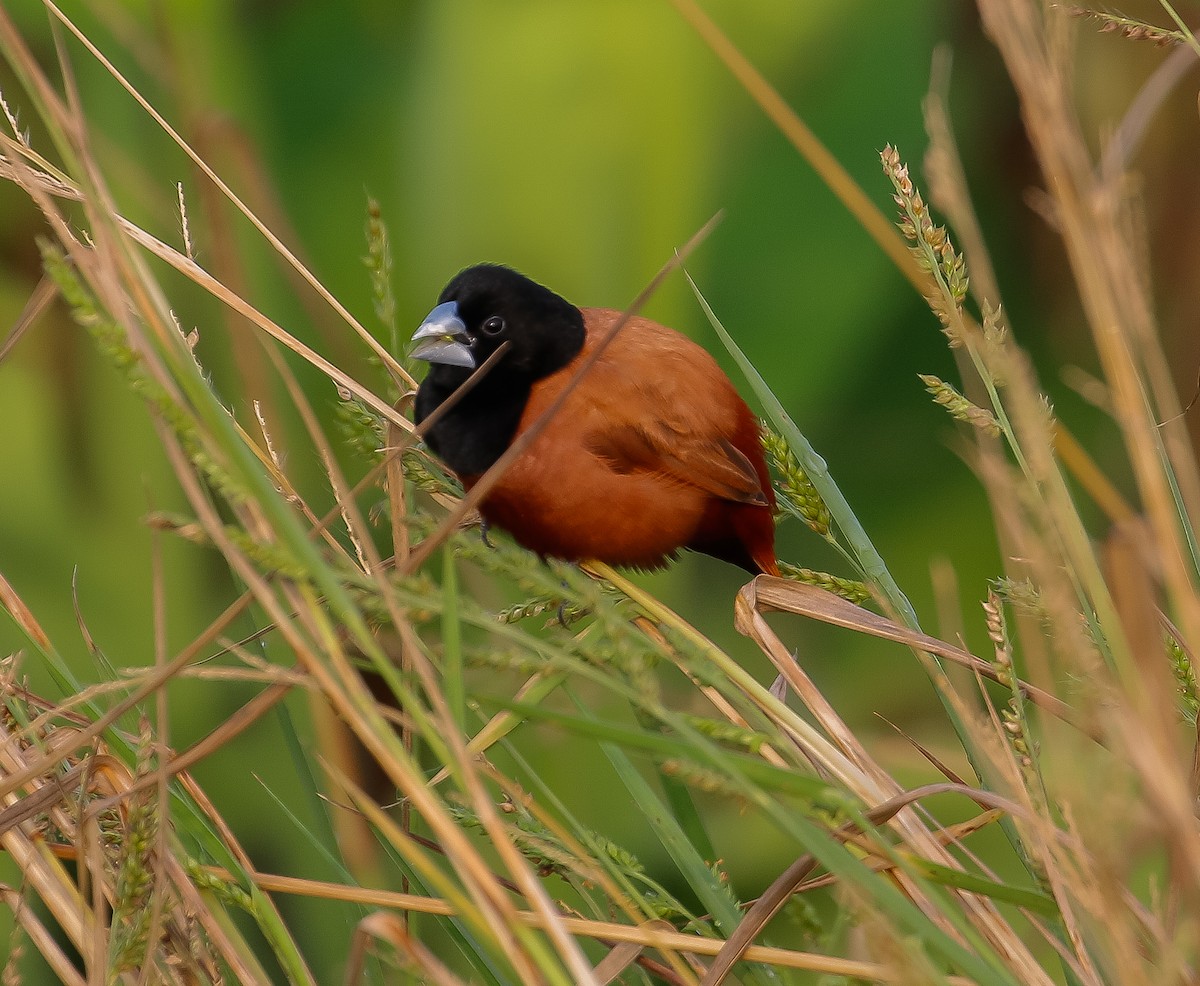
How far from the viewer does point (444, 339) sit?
5.87 feet

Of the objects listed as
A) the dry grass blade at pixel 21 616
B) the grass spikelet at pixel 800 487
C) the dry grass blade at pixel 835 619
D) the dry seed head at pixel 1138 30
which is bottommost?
the dry grass blade at pixel 835 619

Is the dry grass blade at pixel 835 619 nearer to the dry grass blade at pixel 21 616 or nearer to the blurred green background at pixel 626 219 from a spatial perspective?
the dry grass blade at pixel 21 616

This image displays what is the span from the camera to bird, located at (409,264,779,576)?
169cm

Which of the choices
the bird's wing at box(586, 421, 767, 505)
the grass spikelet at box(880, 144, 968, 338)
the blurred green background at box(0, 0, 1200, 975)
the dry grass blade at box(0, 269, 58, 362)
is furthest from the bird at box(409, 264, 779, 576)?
the grass spikelet at box(880, 144, 968, 338)

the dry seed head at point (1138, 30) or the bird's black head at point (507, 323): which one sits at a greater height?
the dry seed head at point (1138, 30)

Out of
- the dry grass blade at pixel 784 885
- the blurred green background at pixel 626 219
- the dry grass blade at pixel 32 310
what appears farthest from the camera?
the blurred green background at pixel 626 219

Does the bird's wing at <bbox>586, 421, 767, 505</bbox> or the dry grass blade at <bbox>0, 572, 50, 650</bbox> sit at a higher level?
the dry grass blade at <bbox>0, 572, 50, 650</bbox>

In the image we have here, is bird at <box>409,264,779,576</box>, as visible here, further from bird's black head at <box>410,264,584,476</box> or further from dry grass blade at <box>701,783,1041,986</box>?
dry grass blade at <box>701,783,1041,986</box>

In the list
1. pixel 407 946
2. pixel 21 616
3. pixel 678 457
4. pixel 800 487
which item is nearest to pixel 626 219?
pixel 678 457

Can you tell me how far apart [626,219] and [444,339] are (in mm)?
531

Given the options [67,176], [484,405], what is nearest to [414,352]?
[484,405]

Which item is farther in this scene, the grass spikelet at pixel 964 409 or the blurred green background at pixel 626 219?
the blurred green background at pixel 626 219

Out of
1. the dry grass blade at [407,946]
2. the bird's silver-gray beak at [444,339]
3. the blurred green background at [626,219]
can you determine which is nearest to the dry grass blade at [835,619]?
the dry grass blade at [407,946]

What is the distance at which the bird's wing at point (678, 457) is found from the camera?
1715 mm
